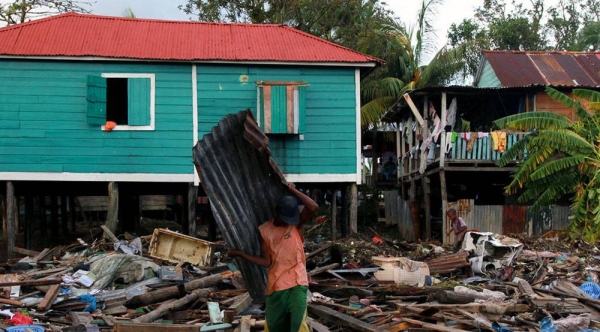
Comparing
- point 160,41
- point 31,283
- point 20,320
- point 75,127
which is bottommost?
point 20,320

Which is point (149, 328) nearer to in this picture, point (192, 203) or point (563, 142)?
point (192, 203)

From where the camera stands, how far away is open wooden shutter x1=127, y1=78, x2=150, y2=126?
1441cm

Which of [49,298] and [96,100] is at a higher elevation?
[96,100]

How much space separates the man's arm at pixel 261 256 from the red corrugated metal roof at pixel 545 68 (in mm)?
15615

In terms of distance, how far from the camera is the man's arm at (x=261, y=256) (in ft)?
18.4

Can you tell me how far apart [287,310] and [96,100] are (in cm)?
1005

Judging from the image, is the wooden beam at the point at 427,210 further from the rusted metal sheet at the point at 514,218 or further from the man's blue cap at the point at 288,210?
the man's blue cap at the point at 288,210

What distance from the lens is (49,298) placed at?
8.97 m

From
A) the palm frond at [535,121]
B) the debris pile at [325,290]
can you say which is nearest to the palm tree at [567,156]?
the palm frond at [535,121]

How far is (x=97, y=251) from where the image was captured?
42.6ft

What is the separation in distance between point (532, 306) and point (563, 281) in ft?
7.04

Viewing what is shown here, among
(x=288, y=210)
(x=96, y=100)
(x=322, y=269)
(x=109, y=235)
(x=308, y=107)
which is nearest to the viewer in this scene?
(x=288, y=210)

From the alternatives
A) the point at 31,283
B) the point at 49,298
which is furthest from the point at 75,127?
the point at 49,298

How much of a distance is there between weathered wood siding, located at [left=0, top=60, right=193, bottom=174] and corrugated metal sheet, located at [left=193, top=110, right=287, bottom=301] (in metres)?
8.82
